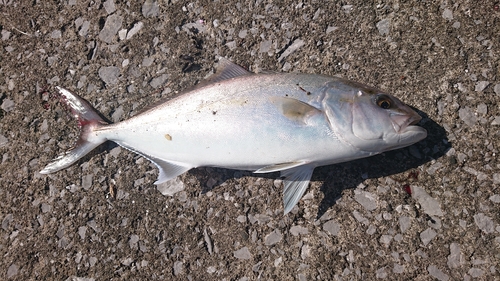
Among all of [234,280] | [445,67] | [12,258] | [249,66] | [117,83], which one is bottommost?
[12,258]

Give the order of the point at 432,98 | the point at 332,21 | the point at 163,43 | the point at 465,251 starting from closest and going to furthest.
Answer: the point at 465,251
the point at 432,98
the point at 332,21
the point at 163,43

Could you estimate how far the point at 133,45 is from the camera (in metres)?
2.88

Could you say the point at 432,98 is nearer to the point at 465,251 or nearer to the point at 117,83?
the point at 465,251

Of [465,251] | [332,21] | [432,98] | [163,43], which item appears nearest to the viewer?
[465,251]

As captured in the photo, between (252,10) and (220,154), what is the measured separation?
1177 millimetres

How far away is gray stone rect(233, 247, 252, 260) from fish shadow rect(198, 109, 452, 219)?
1.58 ft

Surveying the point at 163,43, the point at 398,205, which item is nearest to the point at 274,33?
the point at 163,43

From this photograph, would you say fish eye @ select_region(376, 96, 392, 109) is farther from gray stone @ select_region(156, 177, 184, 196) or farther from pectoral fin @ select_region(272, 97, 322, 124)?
gray stone @ select_region(156, 177, 184, 196)

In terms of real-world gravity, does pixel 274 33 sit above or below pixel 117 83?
above

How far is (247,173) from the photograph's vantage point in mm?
2480

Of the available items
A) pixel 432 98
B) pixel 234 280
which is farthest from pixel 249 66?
pixel 234 280

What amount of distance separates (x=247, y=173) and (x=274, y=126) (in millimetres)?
501

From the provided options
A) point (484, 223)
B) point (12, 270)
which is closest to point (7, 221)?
point (12, 270)

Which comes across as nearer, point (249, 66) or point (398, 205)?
point (398, 205)
